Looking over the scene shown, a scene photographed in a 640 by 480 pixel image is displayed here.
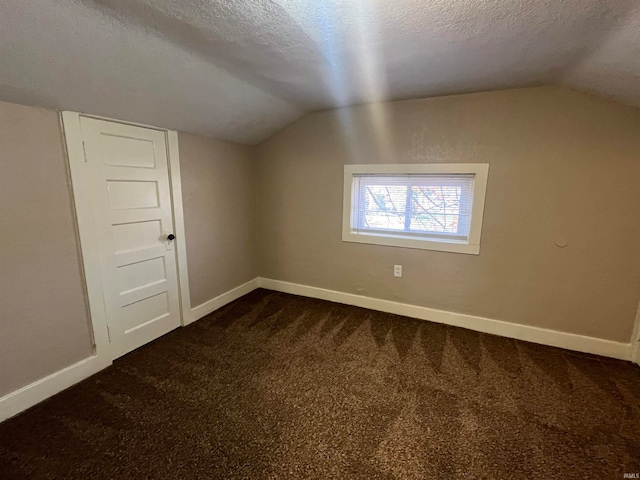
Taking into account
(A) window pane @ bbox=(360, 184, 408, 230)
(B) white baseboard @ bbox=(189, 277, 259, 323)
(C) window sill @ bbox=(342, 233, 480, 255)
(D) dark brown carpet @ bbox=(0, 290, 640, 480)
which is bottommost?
(D) dark brown carpet @ bbox=(0, 290, 640, 480)

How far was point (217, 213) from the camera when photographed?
3.13m

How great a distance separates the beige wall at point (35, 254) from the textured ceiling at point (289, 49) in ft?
0.70

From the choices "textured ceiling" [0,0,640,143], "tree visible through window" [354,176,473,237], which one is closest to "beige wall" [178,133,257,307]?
"textured ceiling" [0,0,640,143]

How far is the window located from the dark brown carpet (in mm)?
962

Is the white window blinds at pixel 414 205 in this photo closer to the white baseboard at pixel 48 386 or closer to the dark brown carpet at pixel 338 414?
the dark brown carpet at pixel 338 414

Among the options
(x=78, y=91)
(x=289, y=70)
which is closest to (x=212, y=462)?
(x=78, y=91)

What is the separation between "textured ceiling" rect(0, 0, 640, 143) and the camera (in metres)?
1.30

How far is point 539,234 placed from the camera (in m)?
2.42

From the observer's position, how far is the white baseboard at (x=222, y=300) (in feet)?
9.78

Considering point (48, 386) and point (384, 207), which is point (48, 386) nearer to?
point (48, 386)

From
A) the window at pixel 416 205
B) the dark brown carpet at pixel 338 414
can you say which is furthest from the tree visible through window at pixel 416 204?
the dark brown carpet at pixel 338 414

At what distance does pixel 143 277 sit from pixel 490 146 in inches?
126

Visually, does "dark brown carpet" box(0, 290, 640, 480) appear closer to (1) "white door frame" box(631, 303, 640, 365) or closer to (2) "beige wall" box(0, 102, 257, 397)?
(1) "white door frame" box(631, 303, 640, 365)

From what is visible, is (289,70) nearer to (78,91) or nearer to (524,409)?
(78,91)
